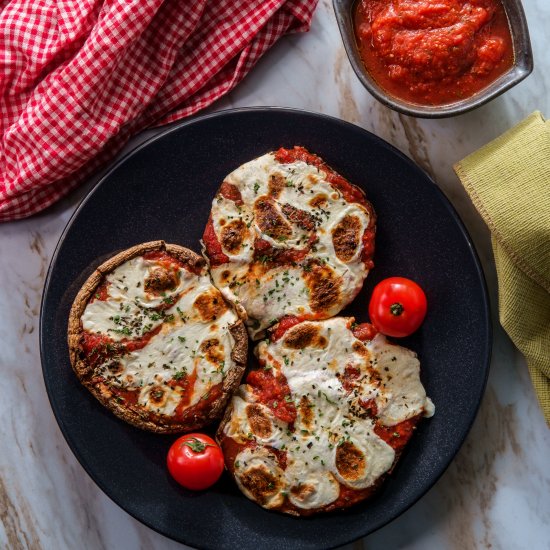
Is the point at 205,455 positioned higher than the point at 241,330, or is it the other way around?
the point at 241,330

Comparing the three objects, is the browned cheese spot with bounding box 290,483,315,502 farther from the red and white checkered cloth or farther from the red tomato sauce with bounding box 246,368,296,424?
the red and white checkered cloth

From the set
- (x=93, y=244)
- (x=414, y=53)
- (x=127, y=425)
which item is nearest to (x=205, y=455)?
(x=127, y=425)

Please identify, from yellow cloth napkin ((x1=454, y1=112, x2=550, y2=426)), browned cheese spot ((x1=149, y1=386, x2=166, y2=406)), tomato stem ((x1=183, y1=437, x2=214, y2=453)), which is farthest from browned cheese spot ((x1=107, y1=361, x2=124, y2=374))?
yellow cloth napkin ((x1=454, y1=112, x2=550, y2=426))

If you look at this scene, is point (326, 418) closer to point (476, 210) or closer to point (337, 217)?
point (337, 217)

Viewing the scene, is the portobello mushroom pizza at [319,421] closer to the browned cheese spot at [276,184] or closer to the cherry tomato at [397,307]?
the cherry tomato at [397,307]

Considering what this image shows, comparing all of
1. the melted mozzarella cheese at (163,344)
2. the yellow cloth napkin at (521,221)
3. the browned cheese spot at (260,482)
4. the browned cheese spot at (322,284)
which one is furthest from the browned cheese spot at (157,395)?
the yellow cloth napkin at (521,221)

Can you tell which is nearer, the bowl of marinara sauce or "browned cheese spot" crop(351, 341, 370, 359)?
the bowl of marinara sauce
